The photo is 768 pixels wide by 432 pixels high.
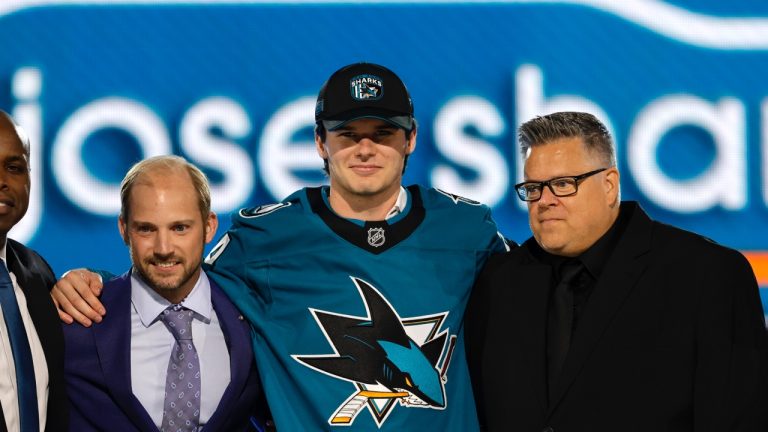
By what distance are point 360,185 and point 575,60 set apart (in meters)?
2.59

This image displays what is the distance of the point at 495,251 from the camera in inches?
118

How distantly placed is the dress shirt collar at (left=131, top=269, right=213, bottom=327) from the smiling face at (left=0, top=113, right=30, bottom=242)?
38 centimetres

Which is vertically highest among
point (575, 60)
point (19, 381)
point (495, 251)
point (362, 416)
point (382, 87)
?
point (575, 60)

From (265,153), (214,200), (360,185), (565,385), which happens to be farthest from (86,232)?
(565,385)

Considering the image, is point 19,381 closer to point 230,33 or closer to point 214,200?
point 214,200

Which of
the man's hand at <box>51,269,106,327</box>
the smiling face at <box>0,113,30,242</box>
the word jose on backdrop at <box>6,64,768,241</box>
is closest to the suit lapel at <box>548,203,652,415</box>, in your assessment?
the man's hand at <box>51,269,106,327</box>

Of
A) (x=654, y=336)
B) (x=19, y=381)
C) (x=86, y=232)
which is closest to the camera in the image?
(x=19, y=381)

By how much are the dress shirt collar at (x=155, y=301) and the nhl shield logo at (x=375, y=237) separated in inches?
18.5

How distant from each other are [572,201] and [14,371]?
4.69 ft

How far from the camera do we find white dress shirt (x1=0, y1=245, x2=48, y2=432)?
2279mm

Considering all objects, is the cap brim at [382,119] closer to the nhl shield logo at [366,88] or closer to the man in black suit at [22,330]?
the nhl shield logo at [366,88]

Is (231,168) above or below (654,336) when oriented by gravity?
above

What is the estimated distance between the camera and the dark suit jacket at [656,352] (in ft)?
7.82

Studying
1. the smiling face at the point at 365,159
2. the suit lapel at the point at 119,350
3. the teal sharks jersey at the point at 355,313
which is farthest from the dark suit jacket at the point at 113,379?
the smiling face at the point at 365,159
